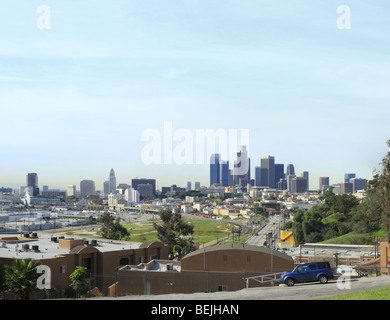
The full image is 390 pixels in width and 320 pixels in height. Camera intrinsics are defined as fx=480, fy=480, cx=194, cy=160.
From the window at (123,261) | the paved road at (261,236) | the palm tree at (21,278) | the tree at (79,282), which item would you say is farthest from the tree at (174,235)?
the palm tree at (21,278)

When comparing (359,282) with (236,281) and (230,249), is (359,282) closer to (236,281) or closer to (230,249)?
(236,281)

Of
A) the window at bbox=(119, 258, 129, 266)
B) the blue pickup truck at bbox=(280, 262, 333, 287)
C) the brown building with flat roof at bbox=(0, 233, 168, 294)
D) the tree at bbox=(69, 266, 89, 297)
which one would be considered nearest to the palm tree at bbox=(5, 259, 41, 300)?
the tree at bbox=(69, 266, 89, 297)

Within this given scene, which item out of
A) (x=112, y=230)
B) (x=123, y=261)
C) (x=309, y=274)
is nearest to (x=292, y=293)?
(x=309, y=274)

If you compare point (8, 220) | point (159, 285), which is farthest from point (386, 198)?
point (8, 220)

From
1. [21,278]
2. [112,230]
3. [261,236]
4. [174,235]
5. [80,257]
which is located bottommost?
[261,236]

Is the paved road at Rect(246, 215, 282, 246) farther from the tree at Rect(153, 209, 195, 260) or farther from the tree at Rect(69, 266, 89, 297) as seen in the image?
the tree at Rect(69, 266, 89, 297)

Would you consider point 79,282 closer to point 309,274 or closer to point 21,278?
point 21,278
